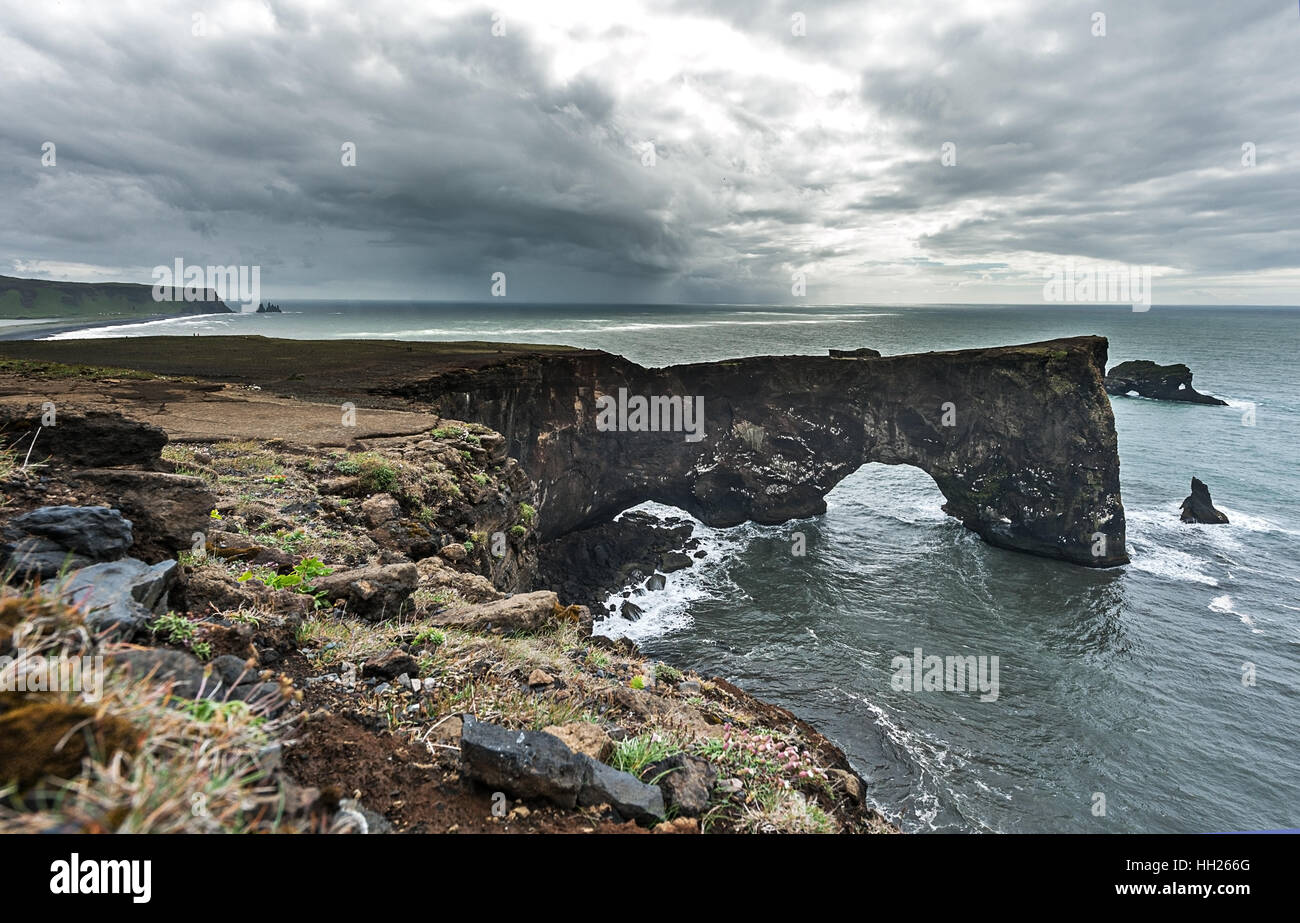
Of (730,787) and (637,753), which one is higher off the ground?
(637,753)

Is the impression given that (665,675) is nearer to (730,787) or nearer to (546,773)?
(730,787)

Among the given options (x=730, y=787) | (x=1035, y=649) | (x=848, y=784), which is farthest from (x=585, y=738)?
(x=1035, y=649)

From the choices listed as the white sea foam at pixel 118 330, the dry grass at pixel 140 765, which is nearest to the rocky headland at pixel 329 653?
the dry grass at pixel 140 765

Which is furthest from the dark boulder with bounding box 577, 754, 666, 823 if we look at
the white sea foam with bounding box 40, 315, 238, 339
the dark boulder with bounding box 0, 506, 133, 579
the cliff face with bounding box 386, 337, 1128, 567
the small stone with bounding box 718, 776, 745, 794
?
the white sea foam with bounding box 40, 315, 238, 339

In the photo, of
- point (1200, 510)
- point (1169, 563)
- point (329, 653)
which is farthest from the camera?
point (1200, 510)

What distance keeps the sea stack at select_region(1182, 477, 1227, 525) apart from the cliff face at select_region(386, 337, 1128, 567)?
786 centimetres

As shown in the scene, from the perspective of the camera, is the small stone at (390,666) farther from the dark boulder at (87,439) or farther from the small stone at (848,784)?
the dark boulder at (87,439)

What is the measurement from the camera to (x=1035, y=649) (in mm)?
24500

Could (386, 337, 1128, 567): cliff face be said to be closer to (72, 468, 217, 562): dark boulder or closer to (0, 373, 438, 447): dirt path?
(0, 373, 438, 447): dirt path

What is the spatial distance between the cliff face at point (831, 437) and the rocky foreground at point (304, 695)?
24.1 meters

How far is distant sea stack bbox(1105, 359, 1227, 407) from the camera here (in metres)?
73.1

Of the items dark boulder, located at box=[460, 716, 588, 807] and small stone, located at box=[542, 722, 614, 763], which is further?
small stone, located at box=[542, 722, 614, 763]

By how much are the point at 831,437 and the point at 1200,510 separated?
77.2 ft

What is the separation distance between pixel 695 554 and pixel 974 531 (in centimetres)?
1969
